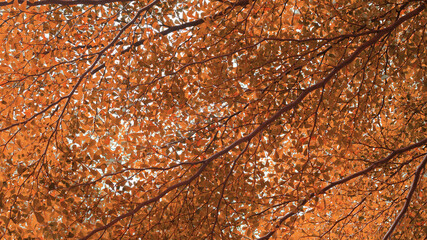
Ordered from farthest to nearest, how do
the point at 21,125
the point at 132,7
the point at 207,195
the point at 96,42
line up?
1. the point at 132,7
2. the point at 96,42
3. the point at 21,125
4. the point at 207,195

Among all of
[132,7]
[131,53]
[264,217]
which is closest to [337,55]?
[264,217]

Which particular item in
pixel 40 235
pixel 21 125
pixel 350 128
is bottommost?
pixel 40 235

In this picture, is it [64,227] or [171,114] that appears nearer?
[64,227]

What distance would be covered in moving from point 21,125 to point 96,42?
1.20 meters

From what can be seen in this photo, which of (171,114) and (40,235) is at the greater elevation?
(171,114)

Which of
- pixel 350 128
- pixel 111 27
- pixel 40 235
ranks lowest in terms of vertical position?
pixel 40 235

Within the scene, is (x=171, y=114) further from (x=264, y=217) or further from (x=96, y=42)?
(x=264, y=217)

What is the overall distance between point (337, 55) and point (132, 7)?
281cm

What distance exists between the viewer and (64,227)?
3320 mm

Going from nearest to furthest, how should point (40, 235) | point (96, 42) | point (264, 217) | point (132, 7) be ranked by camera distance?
point (40, 235), point (264, 217), point (96, 42), point (132, 7)

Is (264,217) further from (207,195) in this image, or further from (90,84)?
(90,84)

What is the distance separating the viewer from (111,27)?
4.95 m

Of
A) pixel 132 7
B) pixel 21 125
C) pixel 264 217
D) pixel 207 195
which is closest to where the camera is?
pixel 207 195

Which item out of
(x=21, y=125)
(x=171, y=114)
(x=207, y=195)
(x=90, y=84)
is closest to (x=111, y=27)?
(x=90, y=84)
